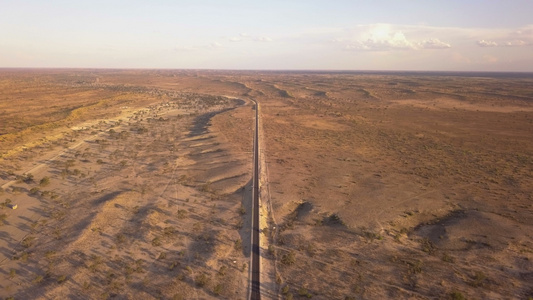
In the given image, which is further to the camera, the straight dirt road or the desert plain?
the desert plain

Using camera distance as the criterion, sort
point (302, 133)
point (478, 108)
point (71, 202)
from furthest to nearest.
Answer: point (478, 108), point (302, 133), point (71, 202)

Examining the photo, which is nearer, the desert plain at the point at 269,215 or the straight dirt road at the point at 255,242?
the straight dirt road at the point at 255,242

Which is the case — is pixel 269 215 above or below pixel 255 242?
above

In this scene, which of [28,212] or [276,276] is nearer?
[276,276]

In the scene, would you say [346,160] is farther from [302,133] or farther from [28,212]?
[28,212]

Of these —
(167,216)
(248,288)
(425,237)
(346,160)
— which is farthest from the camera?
(346,160)

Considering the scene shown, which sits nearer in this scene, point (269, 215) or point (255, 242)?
point (255, 242)

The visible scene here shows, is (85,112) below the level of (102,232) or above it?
above

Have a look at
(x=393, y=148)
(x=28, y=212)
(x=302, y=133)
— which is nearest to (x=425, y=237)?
(x=393, y=148)
